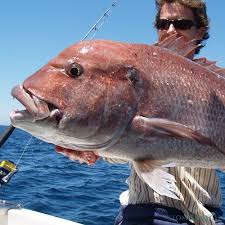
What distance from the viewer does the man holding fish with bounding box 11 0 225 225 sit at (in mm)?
2670

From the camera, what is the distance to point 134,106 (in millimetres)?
2740

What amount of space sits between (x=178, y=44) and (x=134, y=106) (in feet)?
1.89

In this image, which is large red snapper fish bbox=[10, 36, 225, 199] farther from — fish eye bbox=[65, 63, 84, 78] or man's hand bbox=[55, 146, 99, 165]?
man's hand bbox=[55, 146, 99, 165]

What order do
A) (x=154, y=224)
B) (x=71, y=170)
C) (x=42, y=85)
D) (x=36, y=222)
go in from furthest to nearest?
1. (x=71, y=170)
2. (x=36, y=222)
3. (x=154, y=224)
4. (x=42, y=85)

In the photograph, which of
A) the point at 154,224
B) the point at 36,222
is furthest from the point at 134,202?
the point at 36,222

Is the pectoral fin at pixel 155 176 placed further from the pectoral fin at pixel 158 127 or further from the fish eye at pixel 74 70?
the fish eye at pixel 74 70

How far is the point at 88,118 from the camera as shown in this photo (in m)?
2.69

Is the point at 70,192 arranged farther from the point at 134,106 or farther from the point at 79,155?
the point at 134,106

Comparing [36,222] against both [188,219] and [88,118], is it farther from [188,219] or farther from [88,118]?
[88,118]

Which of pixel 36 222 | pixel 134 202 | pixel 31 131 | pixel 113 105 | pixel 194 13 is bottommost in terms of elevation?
pixel 36 222

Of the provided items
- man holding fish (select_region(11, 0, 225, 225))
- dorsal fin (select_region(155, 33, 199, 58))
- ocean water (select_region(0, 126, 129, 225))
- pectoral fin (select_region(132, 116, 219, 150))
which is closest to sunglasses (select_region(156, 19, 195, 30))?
man holding fish (select_region(11, 0, 225, 225))

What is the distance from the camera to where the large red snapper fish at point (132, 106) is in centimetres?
267

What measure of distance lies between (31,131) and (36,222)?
396cm

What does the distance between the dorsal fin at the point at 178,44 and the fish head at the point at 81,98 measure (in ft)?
0.99
